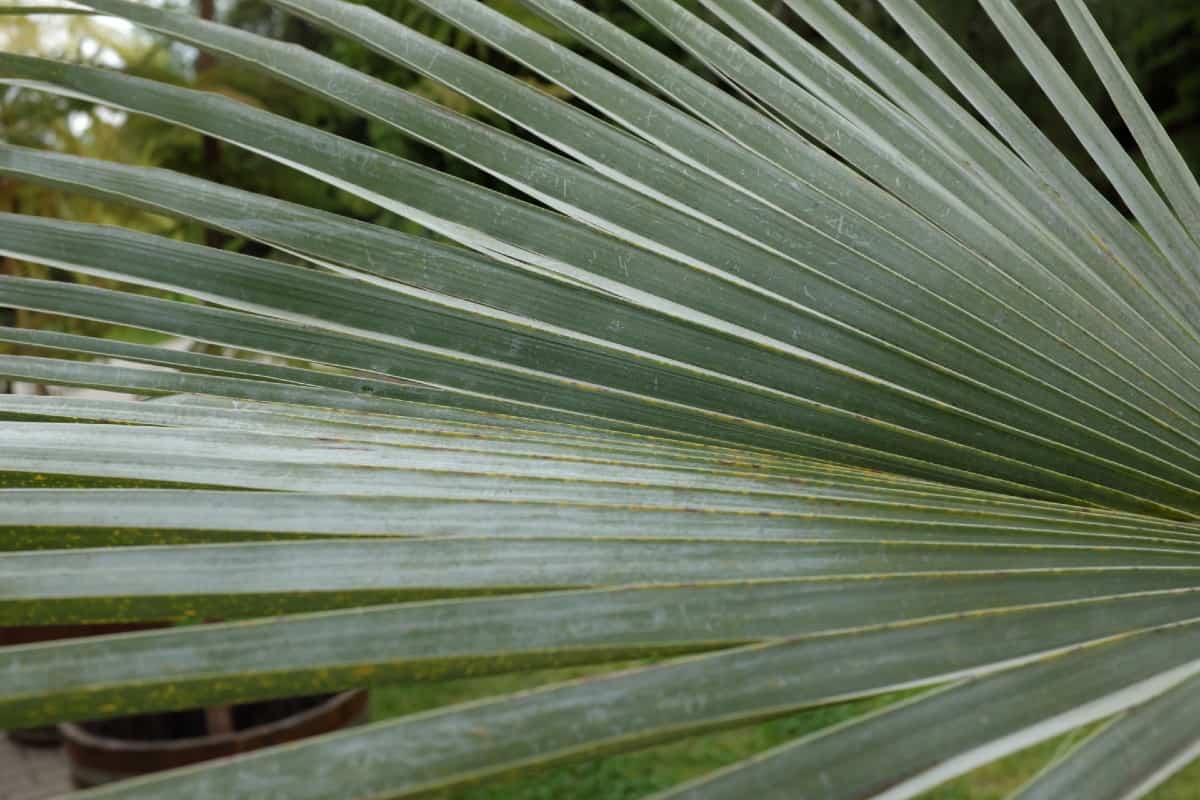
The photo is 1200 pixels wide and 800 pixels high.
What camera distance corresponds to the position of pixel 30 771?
9.62 feet

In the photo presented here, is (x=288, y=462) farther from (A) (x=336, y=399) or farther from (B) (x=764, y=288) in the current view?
(B) (x=764, y=288)

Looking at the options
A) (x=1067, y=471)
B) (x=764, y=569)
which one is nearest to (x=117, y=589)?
(x=764, y=569)

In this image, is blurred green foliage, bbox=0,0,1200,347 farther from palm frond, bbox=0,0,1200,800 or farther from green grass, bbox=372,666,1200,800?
palm frond, bbox=0,0,1200,800

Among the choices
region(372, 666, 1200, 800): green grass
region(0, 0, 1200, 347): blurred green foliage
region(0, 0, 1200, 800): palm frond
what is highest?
region(0, 0, 1200, 347): blurred green foliage

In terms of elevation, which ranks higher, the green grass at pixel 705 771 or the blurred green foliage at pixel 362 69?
the blurred green foliage at pixel 362 69

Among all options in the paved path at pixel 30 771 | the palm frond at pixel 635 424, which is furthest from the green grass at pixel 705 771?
the palm frond at pixel 635 424

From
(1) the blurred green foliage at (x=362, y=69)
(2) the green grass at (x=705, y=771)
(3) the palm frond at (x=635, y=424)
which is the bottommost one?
(2) the green grass at (x=705, y=771)

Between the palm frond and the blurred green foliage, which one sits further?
the blurred green foliage

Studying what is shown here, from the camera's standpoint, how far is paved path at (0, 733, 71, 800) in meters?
2.79

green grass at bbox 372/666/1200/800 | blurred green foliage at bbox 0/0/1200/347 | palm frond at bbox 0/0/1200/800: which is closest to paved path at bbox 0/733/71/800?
green grass at bbox 372/666/1200/800

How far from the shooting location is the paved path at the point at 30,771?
110 inches

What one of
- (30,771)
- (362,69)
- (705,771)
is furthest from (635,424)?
(30,771)

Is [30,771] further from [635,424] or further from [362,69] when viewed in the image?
[635,424]

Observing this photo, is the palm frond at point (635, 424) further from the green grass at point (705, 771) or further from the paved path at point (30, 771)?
the paved path at point (30, 771)
